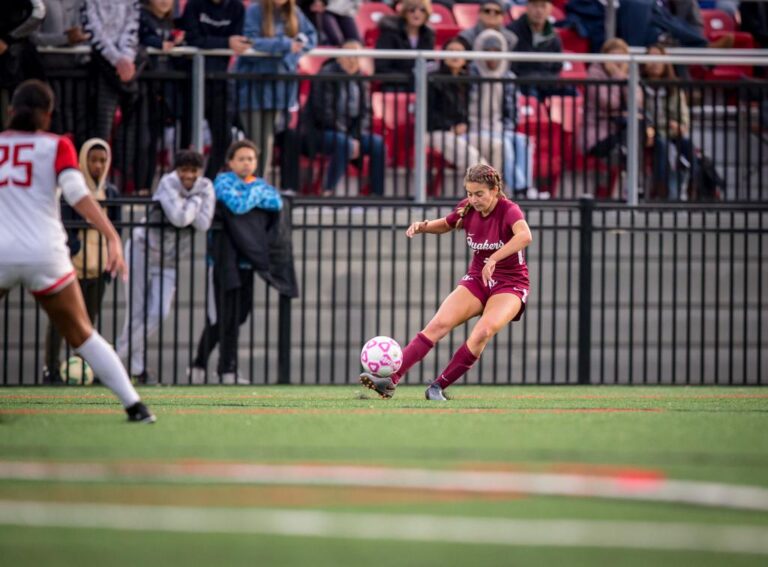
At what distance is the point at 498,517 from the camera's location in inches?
223

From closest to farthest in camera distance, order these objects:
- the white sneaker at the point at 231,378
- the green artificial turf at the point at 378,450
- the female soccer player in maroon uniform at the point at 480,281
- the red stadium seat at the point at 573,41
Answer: the green artificial turf at the point at 378,450, the female soccer player in maroon uniform at the point at 480,281, the white sneaker at the point at 231,378, the red stadium seat at the point at 573,41

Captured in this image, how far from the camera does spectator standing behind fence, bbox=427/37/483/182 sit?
17.0m

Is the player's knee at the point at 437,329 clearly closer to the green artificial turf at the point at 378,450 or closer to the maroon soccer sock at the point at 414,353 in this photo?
the maroon soccer sock at the point at 414,353

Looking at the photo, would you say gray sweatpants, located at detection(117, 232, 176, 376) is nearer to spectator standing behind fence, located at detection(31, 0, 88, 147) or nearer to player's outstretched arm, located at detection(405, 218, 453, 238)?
spectator standing behind fence, located at detection(31, 0, 88, 147)

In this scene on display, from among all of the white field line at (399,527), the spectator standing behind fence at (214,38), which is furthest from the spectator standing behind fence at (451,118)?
the white field line at (399,527)

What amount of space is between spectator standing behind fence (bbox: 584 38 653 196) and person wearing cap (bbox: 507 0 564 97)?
573mm

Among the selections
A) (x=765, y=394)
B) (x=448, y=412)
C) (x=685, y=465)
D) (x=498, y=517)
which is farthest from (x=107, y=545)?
(x=765, y=394)

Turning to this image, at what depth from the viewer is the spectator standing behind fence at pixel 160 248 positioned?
1465 centimetres

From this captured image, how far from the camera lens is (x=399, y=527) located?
5457 mm

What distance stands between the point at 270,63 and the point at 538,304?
388cm

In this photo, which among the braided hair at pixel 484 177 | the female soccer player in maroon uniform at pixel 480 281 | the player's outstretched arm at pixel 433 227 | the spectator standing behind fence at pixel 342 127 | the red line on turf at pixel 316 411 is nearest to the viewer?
the red line on turf at pixel 316 411

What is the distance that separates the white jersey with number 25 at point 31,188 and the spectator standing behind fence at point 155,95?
25.1ft

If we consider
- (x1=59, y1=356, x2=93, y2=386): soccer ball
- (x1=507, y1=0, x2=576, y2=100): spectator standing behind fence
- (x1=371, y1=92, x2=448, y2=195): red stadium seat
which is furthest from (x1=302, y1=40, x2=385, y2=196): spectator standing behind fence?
(x1=59, y1=356, x2=93, y2=386): soccer ball

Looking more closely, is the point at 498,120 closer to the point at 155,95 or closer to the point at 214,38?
the point at 214,38
